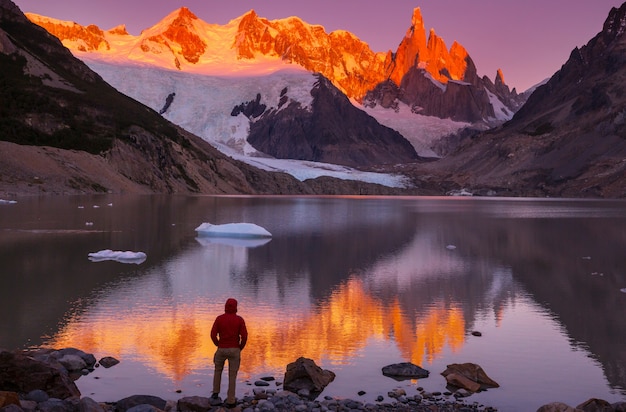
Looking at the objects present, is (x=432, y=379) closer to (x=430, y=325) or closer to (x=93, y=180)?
(x=430, y=325)

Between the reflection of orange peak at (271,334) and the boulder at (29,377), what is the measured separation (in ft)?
9.91

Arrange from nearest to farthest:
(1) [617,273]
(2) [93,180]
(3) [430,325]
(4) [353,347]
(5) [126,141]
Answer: (4) [353,347], (3) [430,325], (1) [617,273], (2) [93,180], (5) [126,141]

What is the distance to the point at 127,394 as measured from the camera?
15352mm

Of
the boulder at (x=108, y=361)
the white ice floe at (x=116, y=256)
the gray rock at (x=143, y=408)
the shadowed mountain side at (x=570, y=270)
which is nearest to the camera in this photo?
the gray rock at (x=143, y=408)

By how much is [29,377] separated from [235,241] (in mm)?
39087

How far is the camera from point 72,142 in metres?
158

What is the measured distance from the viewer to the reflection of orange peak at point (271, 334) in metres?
18.6

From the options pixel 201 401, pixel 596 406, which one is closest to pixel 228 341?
pixel 201 401

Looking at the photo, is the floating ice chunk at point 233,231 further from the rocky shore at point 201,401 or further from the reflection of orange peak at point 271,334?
the rocky shore at point 201,401

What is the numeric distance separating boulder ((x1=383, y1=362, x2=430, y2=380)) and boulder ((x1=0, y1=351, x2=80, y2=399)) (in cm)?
767

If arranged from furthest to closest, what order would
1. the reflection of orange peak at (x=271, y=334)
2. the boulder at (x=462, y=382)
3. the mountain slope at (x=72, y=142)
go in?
the mountain slope at (x=72, y=142), the reflection of orange peak at (x=271, y=334), the boulder at (x=462, y=382)

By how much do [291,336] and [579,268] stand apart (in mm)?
24093

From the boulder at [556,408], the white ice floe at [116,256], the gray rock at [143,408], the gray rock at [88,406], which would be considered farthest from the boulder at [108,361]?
the white ice floe at [116,256]

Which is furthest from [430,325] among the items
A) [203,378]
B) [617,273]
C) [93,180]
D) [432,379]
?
[93,180]
